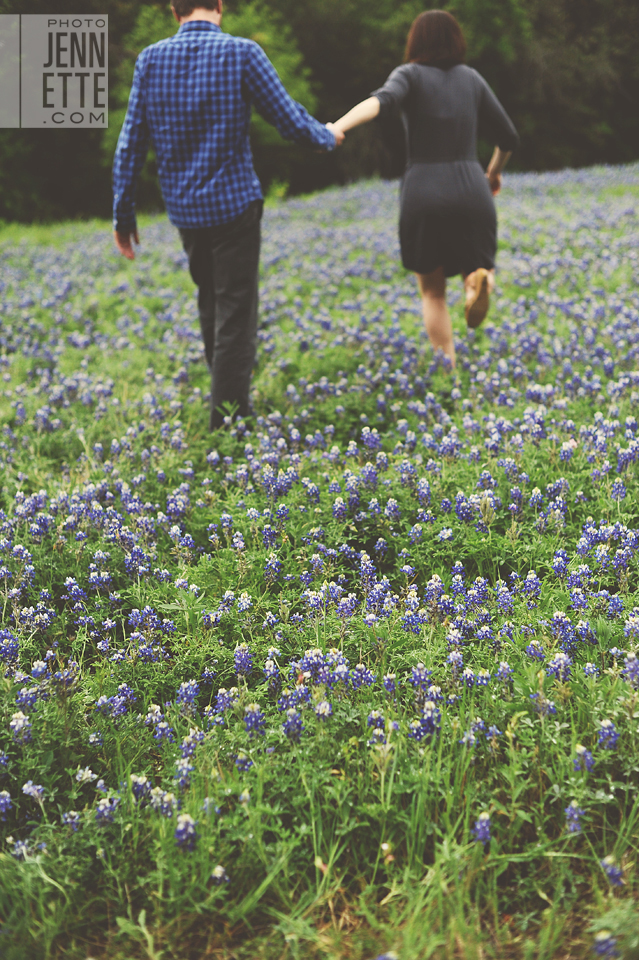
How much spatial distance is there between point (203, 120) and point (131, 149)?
482 millimetres

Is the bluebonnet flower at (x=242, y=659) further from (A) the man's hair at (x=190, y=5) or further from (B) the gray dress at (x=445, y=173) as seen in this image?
(A) the man's hair at (x=190, y=5)

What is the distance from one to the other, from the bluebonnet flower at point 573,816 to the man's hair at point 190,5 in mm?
4405

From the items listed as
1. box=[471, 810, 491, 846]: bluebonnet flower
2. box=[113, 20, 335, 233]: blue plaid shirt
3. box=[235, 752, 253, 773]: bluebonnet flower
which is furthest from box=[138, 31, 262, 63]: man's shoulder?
box=[471, 810, 491, 846]: bluebonnet flower

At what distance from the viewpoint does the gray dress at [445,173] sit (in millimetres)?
4723

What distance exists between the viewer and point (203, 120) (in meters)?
4.11

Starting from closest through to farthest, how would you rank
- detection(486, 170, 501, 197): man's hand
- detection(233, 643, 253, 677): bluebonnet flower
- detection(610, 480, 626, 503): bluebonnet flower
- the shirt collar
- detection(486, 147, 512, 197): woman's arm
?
detection(233, 643, 253, 677): bluebonnet flower
detection(610, 480, 626, 503): bluebonnet flower
the shirt collar
detection(486, 147, 512, 197): woman's arm
detection(486, 170, 501, 197): man's hand

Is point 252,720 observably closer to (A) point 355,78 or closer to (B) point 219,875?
(B) point 219,875

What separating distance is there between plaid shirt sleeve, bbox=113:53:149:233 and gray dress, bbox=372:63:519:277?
1664 millimetres

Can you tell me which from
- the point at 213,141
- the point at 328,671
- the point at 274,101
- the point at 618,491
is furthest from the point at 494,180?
the point at 328,671

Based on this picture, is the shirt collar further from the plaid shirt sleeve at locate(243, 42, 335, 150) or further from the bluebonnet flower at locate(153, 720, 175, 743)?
the bluebonnet flower at locate(153, 720, 175, 743)

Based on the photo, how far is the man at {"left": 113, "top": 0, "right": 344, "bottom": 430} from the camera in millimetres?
4012

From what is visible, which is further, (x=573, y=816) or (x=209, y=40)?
(x=209, y=40)

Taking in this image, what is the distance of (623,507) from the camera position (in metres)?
3.30

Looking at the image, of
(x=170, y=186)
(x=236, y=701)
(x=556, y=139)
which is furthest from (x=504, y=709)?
(x=556, y=139)
